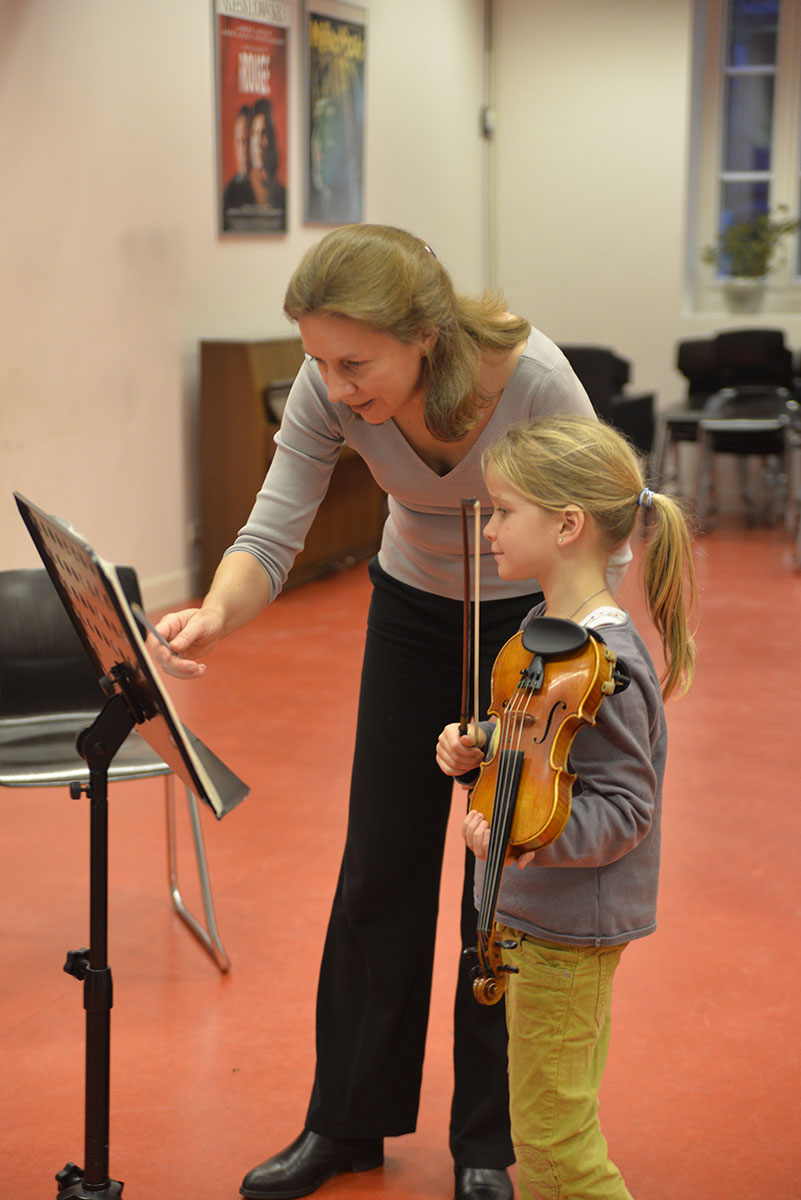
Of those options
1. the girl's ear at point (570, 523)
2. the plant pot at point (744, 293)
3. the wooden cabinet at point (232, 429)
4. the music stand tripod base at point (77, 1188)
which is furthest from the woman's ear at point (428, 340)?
the plant pot at point (744, 293)

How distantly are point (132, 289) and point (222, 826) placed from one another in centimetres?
287

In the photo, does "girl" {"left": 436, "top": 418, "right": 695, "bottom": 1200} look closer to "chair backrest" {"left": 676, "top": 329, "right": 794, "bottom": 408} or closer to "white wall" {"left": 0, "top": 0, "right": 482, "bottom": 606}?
"white wall" {"left": 0, "top": 0, "right": 482, "bottom": 606}

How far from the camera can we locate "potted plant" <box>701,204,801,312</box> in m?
8.37

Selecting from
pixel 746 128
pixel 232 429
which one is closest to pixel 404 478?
pixel 232 429

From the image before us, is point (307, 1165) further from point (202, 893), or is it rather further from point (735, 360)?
point (735, 360)

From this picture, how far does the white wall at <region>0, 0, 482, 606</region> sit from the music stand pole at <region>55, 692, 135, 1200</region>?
341 centimetres

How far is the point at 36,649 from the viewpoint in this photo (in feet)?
9.23

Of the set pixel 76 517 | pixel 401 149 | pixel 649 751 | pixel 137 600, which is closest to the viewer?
pixel 649 751

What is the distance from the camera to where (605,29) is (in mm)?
8617

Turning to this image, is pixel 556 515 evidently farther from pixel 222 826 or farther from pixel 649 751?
pixel 222 826

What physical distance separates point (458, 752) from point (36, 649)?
64.5 inches

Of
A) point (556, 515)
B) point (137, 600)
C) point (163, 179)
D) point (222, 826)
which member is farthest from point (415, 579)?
point (163, 179)

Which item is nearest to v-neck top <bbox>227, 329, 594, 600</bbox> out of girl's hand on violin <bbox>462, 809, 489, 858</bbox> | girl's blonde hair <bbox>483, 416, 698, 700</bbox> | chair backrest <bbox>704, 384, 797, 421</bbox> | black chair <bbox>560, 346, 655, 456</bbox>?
girl's blonde hair <bbox>483, 416, 698, 700</bbox>

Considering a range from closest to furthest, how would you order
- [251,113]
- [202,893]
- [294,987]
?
[294,987] → [202,893] → [251,113]
